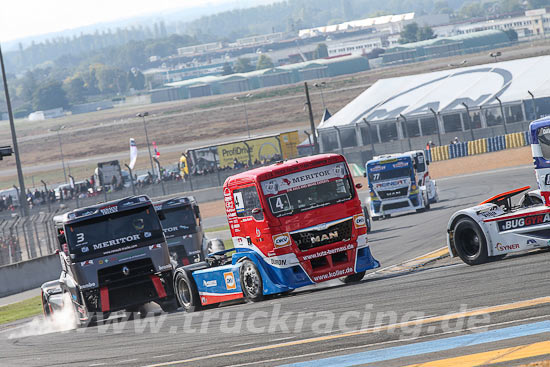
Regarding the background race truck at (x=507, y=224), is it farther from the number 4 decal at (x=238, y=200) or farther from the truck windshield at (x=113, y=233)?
the truck windshield at (x=113, y=233)

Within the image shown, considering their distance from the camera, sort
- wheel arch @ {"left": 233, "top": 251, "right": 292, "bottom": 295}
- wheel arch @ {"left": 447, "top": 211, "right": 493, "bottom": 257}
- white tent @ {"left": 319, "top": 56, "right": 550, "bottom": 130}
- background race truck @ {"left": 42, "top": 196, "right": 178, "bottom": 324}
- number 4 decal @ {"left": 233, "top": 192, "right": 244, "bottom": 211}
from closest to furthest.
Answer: wheel arch @ {"left": 447, "top": 211, "right": 493, "bottom": 257} < wheel arch @ {"left": 233, "top": 251, "right": 292, "bottom": 295} < number 4 decal @ {"left": 233, "top": 192, "right": 244, "bottom": 211} < background race truck @ {"left": 42, "top": 196, "right": 178, "bottom": 324} < white tent @ {"left": 319, "top": 56, "right": 550, "bottom": 130}

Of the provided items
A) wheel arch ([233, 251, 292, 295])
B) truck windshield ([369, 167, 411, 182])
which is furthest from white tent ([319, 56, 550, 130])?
wheel arch ([233, 251, 292, 295])

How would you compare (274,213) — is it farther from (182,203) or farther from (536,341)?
(182,203)

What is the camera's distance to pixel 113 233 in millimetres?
16922

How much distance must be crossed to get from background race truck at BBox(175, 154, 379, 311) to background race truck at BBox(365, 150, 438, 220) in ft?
60.0

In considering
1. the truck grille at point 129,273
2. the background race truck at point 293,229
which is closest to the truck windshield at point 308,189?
the background race truck at point 293,229

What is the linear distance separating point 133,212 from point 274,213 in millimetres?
3869

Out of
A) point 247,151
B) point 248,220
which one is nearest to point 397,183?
point 248,220

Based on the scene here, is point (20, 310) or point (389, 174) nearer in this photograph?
point (20, 310)

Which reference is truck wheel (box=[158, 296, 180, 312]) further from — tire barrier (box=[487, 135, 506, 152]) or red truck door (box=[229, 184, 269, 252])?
tire barrier (box=[487, 135, 506, 152])

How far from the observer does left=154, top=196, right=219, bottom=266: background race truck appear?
82.1ft

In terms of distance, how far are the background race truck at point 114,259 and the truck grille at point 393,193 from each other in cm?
1797

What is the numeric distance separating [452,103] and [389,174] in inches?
1119

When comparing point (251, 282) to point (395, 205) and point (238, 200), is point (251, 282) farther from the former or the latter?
point (395, 205)
